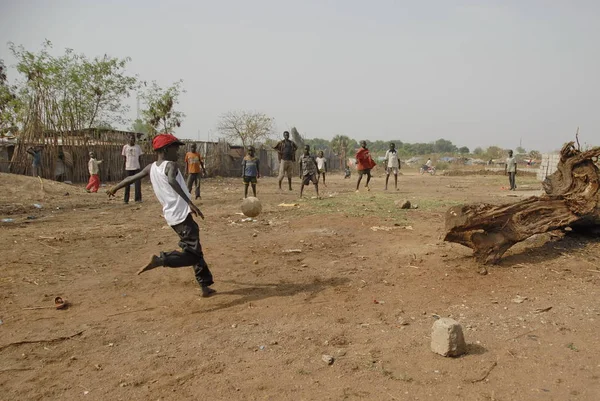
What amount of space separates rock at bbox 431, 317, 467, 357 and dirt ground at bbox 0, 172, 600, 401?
75 mm

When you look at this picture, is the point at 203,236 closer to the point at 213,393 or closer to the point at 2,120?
the point at 213,393

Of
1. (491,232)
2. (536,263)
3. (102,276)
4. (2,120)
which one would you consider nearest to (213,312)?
(102,276)

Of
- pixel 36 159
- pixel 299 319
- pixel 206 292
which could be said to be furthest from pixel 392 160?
pixel 36 159

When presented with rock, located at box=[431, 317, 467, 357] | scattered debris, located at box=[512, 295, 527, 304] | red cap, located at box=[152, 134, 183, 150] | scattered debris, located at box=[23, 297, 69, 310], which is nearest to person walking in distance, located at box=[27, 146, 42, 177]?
scattered debris, located at box=[23, 297, 69, 310]

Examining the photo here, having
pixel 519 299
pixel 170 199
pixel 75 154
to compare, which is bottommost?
pixel 519 299

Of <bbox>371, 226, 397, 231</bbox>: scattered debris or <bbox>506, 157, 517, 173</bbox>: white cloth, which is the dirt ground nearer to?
<bbox>371, 226, 397, 231</bbox>: scattered debris

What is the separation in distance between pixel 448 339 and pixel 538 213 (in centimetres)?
309

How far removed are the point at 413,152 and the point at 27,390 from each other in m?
77.0

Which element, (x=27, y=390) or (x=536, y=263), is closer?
(x=27, y=390)

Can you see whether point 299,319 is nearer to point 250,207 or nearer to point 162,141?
point 162,141

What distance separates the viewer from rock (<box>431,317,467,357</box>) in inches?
126

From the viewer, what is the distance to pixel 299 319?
4023 millimetres

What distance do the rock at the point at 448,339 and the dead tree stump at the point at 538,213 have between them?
79.3 inches

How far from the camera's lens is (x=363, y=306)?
434cm
